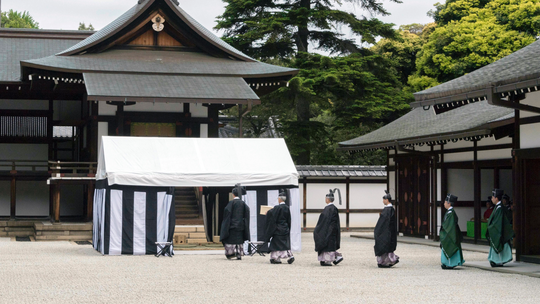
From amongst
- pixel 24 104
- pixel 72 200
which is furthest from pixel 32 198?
pixel 24 104

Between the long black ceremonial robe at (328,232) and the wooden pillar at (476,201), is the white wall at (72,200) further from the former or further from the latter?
the wooden pillar at (476,201)

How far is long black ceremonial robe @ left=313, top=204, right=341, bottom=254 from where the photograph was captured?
1188 cm

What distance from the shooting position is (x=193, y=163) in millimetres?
14859

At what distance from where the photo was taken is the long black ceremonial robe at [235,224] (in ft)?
43.1

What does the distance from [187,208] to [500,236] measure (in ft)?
34.9

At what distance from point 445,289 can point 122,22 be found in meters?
15.2

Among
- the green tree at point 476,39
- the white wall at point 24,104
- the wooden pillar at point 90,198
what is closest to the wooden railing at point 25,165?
the white wall at point 24,104

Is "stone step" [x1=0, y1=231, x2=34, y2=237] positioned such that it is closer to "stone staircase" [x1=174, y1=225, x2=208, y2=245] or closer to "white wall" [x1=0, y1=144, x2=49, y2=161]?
"white wall" [x1=0, y1=144, x2=49, y2=161]

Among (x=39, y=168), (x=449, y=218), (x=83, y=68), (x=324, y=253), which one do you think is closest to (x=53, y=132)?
(x=39, y=168)

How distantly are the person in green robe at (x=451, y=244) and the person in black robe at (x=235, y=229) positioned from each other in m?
3.90

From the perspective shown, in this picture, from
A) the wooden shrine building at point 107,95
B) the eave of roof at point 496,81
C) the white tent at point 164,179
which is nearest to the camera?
the eave of roof at point 496,81

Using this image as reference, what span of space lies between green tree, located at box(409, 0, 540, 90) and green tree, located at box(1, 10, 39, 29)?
31089mm

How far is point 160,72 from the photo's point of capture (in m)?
20.5

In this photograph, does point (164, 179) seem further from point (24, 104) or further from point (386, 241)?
point (24, 104)
